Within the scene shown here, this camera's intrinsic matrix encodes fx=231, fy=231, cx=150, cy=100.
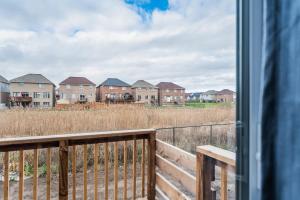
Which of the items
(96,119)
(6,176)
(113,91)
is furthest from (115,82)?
(6,176)

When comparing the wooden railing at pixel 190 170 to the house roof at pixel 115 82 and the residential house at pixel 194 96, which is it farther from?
the house roof at pixel 115 82

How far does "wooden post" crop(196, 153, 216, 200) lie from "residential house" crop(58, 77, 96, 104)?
90cm

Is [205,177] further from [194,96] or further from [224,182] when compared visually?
[194,96]

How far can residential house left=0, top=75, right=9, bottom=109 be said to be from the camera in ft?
5.08

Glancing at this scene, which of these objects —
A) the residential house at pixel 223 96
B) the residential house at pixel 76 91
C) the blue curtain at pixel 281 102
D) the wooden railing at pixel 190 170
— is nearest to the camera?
the blue curtain at pixel 281 102

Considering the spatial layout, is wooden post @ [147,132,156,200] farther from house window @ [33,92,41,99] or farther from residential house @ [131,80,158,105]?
house window @ [33,92,41,99]

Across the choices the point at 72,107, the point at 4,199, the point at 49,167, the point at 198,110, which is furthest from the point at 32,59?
the point at 198,110

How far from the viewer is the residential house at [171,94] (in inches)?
66.9

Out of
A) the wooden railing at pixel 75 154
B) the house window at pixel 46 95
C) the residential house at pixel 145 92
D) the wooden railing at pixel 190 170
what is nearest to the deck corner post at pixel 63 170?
the wooden railing at pixel 75 154

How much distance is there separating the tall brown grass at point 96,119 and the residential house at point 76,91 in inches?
3.9

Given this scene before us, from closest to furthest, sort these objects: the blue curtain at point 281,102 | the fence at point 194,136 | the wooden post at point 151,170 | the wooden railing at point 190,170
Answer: the blue curtain at point 281,102
the wooden railing at point 190,170
the fence at point 194,136
the wooden post at point 151,170

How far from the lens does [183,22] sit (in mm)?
1679

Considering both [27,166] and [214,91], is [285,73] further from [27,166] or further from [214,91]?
[27,166]

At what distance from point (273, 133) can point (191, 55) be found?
3.80 feet
